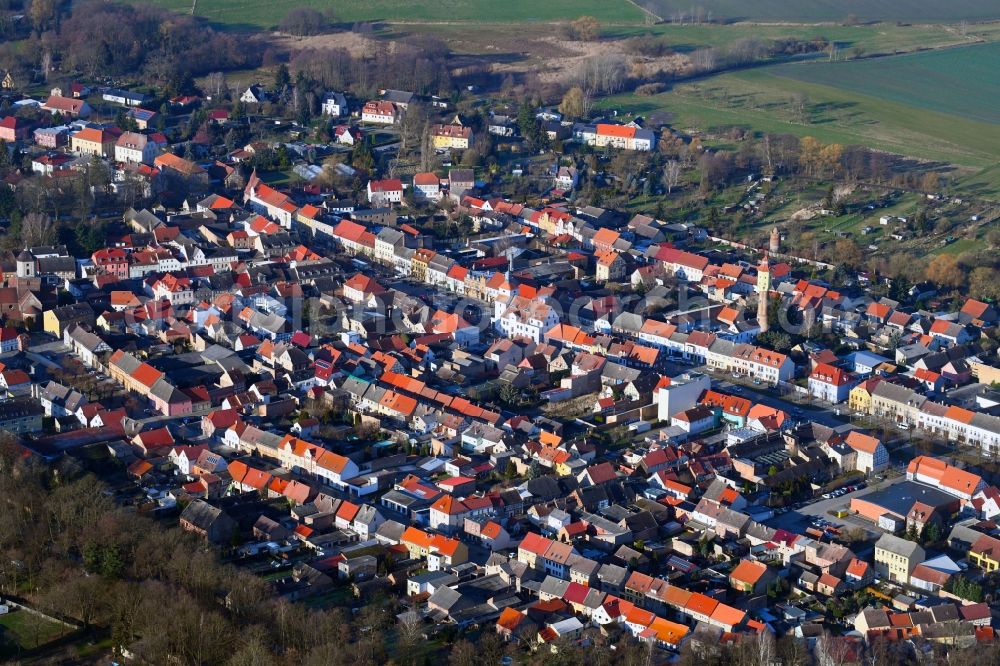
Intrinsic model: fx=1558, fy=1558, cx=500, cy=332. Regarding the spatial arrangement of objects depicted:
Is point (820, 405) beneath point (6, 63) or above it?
beneath

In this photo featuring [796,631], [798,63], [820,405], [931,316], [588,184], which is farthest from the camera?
[798,63]

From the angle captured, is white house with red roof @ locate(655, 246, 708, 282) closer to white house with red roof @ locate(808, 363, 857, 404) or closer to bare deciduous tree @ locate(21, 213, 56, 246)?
white house with red roof @ locate(808, 363, 857, 404)

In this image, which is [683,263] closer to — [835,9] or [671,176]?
[671,176]

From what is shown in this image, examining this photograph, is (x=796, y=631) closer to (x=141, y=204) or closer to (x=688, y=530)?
(x=688, y=530)

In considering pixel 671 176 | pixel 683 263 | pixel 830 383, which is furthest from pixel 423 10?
pixel 830 383

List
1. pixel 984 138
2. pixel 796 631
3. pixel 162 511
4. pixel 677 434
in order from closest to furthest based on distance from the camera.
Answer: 1. pixel 796 631
2. pixel 162 511
3. pixel 677 434
4. pixel 984 138

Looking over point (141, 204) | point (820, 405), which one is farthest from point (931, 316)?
point (141, 204)

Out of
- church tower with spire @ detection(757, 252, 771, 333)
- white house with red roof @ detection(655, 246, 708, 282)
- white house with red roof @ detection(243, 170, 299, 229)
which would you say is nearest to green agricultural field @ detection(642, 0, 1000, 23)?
white house with red roof @ detection(243, 170, 299, 229)
